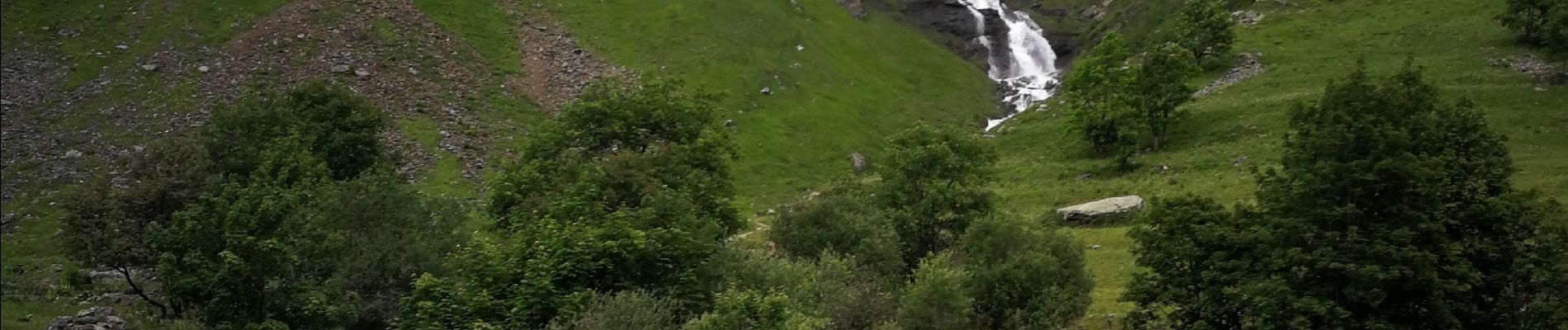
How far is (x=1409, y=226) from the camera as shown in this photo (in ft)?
82.3

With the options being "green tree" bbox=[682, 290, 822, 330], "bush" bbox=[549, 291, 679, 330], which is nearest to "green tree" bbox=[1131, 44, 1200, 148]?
"bush" bbox=[549, 291, 679, 330]

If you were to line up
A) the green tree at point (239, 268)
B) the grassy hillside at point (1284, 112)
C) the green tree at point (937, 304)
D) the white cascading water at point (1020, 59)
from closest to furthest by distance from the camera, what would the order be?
the green tree at point (239, 268), the green tree at point (937, 304), the grassy hillside at point (1284, 112), the white cascading water at point (1020, 59)

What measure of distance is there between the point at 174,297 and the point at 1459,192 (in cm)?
3864

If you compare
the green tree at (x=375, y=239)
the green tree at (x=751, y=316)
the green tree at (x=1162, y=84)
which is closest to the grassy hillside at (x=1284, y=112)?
the green tree at (x=1162, y=84)

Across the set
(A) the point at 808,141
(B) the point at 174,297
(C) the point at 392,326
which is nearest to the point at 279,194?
(B) the point at 174,297

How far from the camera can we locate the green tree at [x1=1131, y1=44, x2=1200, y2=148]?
73562 millimetres

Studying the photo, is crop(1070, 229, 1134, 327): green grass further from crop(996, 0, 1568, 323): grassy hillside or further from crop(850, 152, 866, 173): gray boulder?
crop(850, 152, 866, 173): gray boulder

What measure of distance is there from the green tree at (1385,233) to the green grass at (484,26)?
68.3 metres

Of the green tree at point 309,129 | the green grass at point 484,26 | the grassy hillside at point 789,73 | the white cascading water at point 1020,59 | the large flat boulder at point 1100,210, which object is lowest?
the white cascading water at point 1020,59

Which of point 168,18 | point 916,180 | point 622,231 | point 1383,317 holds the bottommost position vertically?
point 168,18

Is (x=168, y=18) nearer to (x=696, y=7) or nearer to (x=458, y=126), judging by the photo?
(x=458, y=126)

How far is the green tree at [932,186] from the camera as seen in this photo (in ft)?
155

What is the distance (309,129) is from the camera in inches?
2151

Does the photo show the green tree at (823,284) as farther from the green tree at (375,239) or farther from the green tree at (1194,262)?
the green tree at (375,239)
